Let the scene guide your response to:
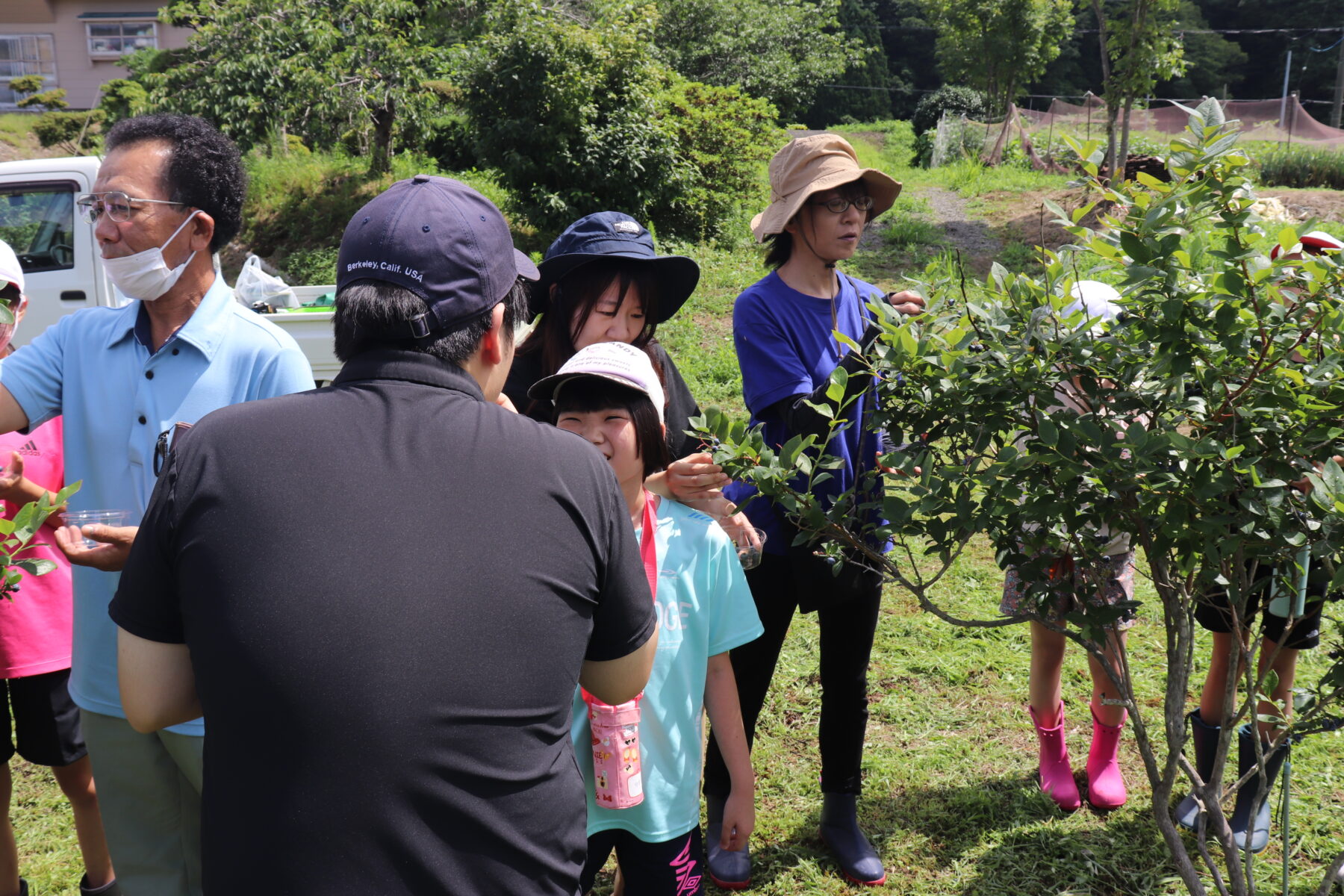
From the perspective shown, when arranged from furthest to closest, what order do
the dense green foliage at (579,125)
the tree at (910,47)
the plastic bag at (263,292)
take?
the tree at (910,47), the dense green foliage at (579,125), the plastic bag at (263,292)

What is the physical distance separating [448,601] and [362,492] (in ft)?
0.53

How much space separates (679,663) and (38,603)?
1762mm

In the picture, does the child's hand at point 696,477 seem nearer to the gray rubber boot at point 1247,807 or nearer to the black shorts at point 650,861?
the black shorts at point 650,861

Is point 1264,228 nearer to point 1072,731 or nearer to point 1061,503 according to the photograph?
point 1061,503

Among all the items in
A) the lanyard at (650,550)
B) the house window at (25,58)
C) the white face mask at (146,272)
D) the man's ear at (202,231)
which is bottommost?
the lanyard at (650,550)

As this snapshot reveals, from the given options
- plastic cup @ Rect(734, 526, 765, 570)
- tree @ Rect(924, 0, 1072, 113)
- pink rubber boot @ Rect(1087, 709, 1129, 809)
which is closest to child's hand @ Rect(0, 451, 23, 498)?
plastic cup @ Rect(734, 526, 765, 570)

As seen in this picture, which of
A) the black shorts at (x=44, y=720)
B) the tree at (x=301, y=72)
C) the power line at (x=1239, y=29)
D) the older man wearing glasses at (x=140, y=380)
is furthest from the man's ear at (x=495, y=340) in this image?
the power line at (x=1239, y=29)

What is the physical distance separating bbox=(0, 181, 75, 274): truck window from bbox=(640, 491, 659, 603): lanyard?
21.5 ft

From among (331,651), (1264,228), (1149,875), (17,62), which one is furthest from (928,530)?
(17,62)

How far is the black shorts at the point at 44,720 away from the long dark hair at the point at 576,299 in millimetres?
1534

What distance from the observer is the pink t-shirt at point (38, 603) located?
264 cm

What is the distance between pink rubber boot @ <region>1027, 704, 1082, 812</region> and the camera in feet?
10.3

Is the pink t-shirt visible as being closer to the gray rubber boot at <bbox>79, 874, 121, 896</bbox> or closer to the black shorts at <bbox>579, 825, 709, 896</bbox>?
the gray rubber boot at <bbox>79, 874, 121, 896</bbox>

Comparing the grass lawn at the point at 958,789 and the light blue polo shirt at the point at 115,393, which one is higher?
the light blue polo shirt at the point at 115,393
